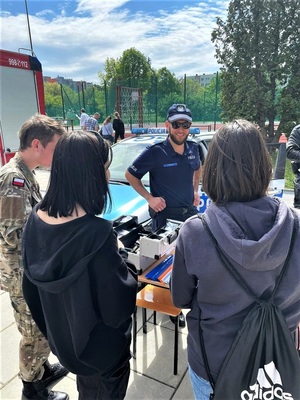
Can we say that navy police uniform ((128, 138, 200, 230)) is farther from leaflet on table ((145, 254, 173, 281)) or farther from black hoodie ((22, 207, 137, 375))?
black hoodie ((22, 207, 137, 375))

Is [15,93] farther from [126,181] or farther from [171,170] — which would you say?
[171,170]

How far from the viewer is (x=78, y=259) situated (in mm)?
1135

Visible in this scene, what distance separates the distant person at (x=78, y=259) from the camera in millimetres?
1134

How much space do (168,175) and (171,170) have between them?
5 centimetres

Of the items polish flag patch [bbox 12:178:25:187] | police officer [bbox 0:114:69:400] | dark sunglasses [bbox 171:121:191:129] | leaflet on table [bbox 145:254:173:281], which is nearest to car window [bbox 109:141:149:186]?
dark sunglasses [bbox 171:121:191:129]

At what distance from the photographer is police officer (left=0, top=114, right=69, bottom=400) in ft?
5.32

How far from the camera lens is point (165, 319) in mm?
2867

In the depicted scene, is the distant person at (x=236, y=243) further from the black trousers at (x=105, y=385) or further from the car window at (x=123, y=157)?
the car window at (x=123, y=157)

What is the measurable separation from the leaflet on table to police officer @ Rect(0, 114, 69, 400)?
799mm

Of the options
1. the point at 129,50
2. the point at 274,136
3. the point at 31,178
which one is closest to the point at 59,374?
the point at 31,178

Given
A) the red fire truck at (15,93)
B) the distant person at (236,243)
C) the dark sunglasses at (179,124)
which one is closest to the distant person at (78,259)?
the distant person at (236,243)

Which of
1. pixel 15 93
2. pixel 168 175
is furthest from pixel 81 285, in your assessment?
pixel 15 93

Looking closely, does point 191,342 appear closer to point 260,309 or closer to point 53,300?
point 260,309

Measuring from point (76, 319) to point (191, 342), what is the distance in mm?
499
